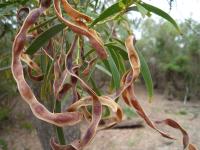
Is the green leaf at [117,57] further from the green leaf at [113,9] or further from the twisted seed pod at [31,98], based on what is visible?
the twisted seed pod at [31,98]

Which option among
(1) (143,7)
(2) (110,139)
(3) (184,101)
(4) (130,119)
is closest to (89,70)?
(1) (143,7)

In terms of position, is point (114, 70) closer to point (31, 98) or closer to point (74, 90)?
point (74, 90)

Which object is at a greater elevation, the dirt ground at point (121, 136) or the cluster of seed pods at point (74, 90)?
the cluster of seed pods at point (74, 90)

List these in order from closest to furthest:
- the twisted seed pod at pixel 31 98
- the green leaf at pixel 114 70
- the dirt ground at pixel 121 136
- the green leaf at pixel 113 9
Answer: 1. the twisted seed pod at pixel 31 98
2. the green leaf at pixel 113 9
3. the green leaf at pixel 114 70
4. the dirt ground at pixel 121 136

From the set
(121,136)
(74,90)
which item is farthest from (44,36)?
(121,136)

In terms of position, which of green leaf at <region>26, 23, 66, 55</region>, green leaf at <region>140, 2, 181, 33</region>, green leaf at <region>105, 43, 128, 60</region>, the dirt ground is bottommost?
the dirt ground

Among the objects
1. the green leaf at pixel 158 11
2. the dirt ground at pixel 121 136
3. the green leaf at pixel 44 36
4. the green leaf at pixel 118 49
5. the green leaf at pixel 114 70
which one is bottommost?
the dirt ground at pixel 121 136

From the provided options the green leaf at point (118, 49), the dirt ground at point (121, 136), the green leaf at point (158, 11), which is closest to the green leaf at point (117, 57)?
the green leaf at point (118, 49)

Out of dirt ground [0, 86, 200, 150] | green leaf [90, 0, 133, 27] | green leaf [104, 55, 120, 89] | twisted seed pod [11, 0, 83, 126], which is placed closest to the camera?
twisted seed pod [11, 0, 83, 126]

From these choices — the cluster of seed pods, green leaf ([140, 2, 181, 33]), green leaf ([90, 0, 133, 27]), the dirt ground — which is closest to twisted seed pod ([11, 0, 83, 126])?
the cluster of seed pods

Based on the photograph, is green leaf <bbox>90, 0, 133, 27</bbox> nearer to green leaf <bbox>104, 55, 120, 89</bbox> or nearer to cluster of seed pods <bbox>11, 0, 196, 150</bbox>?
cluster of seed pods <bbox>11, 0, 196, 150</bbox>
